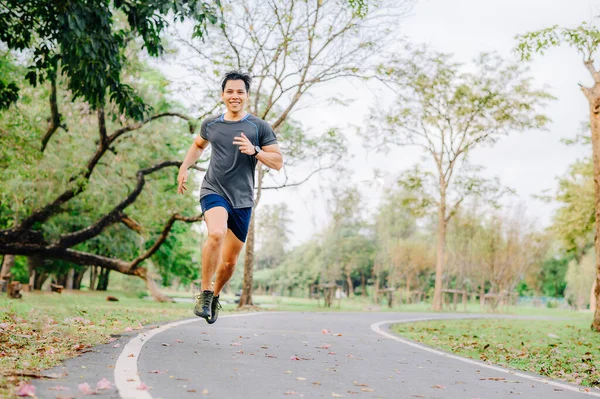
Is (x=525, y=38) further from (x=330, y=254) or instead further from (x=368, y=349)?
(x=330, y=254)

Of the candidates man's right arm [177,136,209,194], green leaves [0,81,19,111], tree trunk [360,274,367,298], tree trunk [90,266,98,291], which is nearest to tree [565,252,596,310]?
tree trunk [360,274,367,298]

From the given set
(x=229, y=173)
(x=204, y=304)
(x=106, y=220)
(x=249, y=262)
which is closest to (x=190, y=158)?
(x=229, y=173)

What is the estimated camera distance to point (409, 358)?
7250mm

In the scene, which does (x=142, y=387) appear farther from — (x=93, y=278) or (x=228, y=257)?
(x=93, y=278)

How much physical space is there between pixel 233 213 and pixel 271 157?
0.78 meters

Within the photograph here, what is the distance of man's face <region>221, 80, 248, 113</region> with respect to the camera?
6.60 meters

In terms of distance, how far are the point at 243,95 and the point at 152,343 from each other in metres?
2.79

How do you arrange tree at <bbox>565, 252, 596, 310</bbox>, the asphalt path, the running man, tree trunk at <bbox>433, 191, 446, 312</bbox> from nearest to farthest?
1. the asphalt path
2. the running man
3. tree trunk at <bbox>433, 191, 446, 312</bbox>
4. tree at <bbox>565, 252, 596, 310</bbox>

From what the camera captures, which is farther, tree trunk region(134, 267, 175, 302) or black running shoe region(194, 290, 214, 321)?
tree trunk region(134, 267, 175, 302)

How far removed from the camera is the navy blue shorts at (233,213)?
6.50 meters

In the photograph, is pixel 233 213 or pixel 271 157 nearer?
pixel 271 157

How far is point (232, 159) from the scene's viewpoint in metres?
6.52

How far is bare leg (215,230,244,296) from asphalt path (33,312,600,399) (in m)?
0.72

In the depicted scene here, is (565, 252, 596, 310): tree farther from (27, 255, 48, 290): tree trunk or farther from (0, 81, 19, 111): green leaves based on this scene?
(0, 81, 19, 111): green leaves
